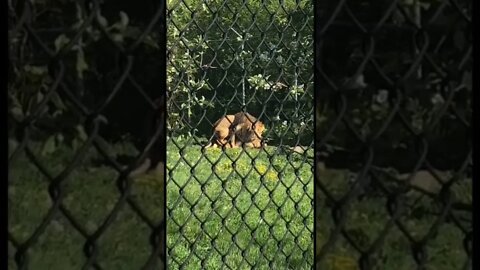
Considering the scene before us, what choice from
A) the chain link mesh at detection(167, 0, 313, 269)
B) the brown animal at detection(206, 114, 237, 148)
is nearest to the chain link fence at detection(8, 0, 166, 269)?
the chain link mesh at detection(167, 0, 313, 269)

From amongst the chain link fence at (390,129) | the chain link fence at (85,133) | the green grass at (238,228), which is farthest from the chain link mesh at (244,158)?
the chain link fence at (85,133)

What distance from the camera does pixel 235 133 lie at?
11.7 feet

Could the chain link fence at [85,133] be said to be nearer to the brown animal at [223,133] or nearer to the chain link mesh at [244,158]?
the chain link mesh at [244,158]

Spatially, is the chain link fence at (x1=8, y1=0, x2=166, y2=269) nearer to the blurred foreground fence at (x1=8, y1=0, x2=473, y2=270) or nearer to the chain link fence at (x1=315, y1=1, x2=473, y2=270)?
the blurred foreground fence at (x1=8, y1=0, x2=473, y2=270)

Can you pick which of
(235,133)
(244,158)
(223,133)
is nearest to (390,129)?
(235,133)

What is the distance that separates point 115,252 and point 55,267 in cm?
7

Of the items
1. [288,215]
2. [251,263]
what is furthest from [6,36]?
[288,215]

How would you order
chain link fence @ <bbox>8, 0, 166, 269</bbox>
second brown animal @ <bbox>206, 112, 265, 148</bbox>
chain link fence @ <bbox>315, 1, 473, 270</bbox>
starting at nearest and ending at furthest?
chain link fence @ <bbox>8, 0, 166, 269</bbox>, chain link fence @ <bbox>315, 1, 473, 270</bbox>, second brown animal @ <bbox>206, 112, 265, 148</bbox>

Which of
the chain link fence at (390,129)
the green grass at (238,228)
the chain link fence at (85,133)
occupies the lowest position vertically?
the green grass at (238,228)

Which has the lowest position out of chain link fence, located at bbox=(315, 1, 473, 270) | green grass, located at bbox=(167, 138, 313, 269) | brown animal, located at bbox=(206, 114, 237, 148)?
green grass, located at bbox=(167, 138, 313, 269)

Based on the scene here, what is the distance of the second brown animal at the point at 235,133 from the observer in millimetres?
3584

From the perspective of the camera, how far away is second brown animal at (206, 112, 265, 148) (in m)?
3.58

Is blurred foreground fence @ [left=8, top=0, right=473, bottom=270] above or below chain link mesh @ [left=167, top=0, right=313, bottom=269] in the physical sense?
above

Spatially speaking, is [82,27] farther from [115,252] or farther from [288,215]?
[288,215]
